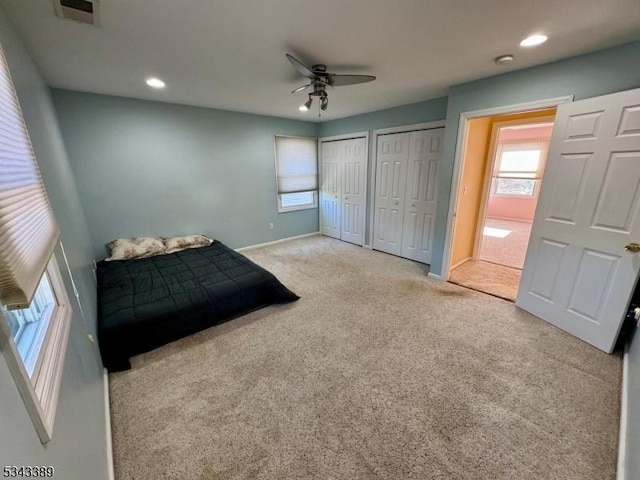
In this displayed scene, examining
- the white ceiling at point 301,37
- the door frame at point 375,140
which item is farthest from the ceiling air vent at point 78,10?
the door frame at point 375,140

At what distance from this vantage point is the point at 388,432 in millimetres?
1462

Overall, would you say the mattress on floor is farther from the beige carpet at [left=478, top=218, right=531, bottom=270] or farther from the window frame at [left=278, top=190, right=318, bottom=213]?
the beige carpet at [left=478, top=218, right=531, bottom=270]

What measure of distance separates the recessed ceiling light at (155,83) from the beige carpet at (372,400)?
259cm

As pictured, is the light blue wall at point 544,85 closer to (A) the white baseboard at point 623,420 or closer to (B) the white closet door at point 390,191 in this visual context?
(B) the white closet door at point 390,191

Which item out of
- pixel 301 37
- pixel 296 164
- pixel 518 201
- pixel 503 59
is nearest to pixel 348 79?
pixel 301 37

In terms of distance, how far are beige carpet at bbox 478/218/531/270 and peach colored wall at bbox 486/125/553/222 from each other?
34cm

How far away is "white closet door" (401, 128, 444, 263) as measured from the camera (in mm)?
3621

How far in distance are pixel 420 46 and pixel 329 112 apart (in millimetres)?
2439

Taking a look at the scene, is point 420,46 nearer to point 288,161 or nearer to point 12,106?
point 12,106

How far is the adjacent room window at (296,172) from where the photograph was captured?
4824mm

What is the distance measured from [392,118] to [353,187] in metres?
1.33

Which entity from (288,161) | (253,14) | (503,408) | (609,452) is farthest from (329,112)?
(609,452)

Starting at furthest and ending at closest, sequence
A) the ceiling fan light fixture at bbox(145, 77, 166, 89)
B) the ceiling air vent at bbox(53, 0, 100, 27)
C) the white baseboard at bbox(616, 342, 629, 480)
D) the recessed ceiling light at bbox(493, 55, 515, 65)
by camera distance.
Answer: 1. the ceiling fan light fixture at bbox(145, 77, 166, 89)
2. the recessed ceiling light at bbox(493, 55, 515, 65)
3. the ceiling air vent at bbox(53, 0, 100, 27)
4. the white baseboard at bbox(616, 342, 629, 480)

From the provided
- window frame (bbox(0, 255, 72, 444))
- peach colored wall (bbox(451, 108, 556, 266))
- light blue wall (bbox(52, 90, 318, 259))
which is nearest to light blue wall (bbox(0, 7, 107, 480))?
window frame (bbox(0, 255, 72, 444))
